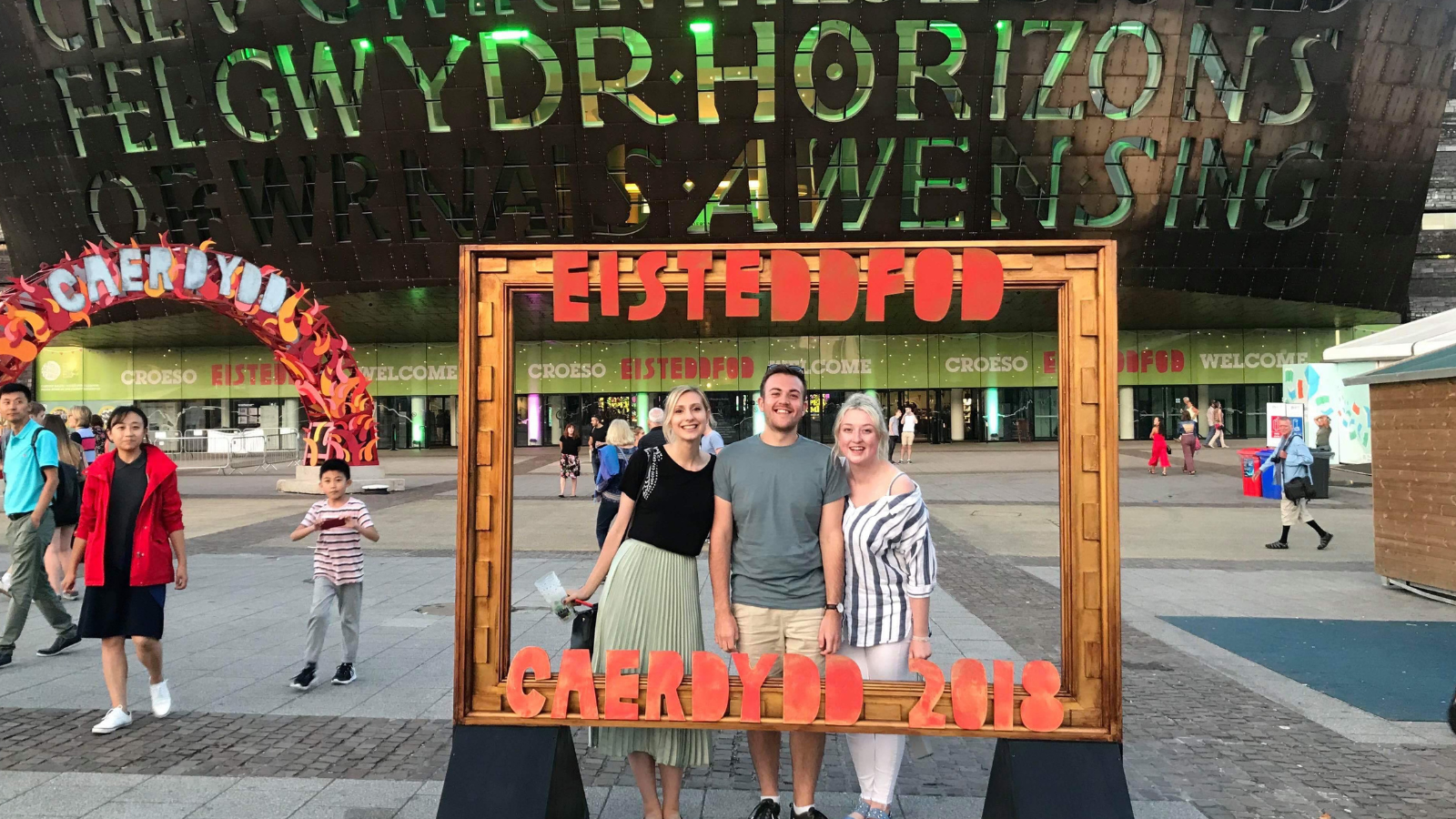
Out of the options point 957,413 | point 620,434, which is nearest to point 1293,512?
point 620,434

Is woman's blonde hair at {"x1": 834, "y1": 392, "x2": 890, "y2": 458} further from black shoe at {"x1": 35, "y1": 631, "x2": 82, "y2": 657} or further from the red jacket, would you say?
black shoe at {"x1": 35, "y1": 631, "x2": 82, "y2": 657}

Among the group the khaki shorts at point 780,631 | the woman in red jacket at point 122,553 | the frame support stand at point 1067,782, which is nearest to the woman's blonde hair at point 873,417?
the khaki shorts at point 780,631

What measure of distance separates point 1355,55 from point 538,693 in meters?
33.1

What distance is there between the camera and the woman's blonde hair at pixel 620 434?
9055 mm

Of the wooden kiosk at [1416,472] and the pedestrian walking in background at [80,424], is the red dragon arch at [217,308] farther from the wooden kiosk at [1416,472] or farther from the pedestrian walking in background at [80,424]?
the wooden kiosk at [1416,472]

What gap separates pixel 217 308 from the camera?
54.4 feet

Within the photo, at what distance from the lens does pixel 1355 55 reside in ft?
Answer: 88.8

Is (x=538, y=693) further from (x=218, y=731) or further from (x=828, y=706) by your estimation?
(x=218, y=731)

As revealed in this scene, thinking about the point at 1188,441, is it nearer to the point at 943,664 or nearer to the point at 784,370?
the point at 943,664

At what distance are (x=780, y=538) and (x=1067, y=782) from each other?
136 centimetres

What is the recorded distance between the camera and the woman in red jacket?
194 inches

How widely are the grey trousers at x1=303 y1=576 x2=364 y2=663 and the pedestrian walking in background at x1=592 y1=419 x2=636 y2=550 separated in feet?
10.5

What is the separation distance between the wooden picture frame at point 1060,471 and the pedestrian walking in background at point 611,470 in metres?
5.41

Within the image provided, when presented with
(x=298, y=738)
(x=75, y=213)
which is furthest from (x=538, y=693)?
(x=75, y=213)
